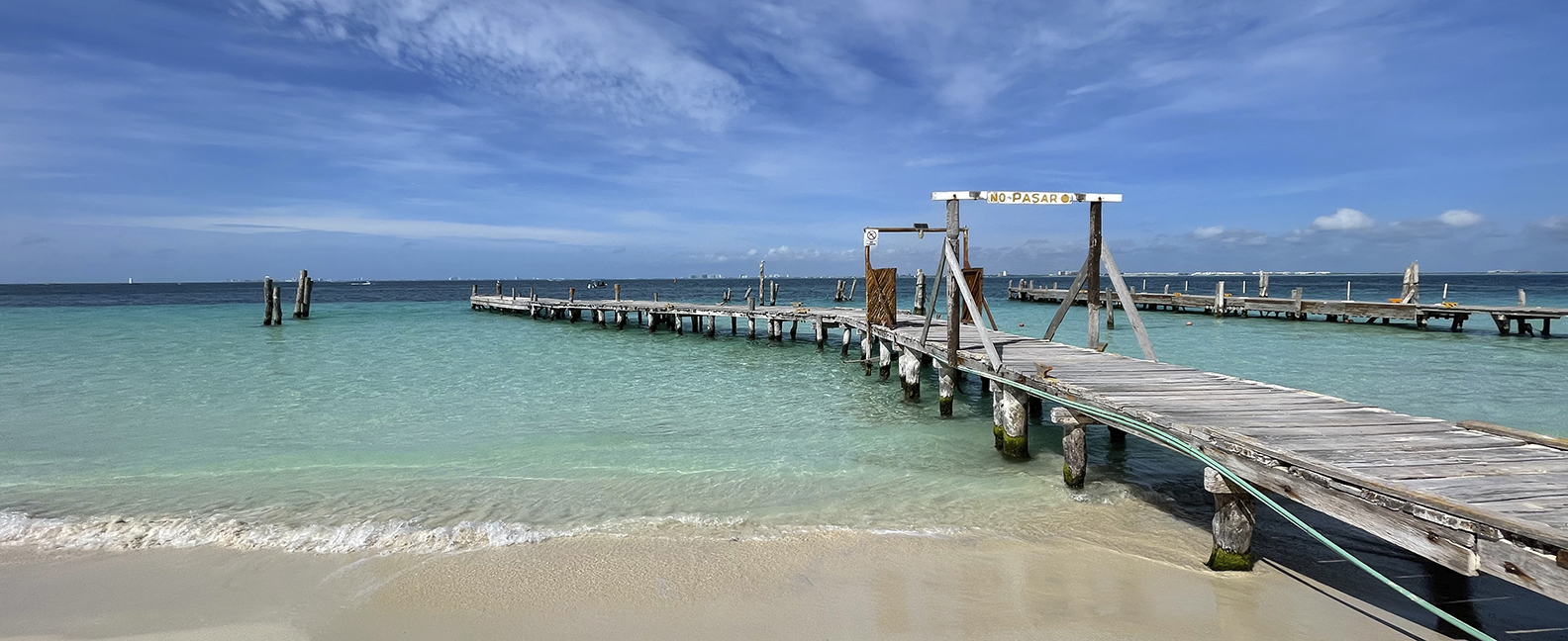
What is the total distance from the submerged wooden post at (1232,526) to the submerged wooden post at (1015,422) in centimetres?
331

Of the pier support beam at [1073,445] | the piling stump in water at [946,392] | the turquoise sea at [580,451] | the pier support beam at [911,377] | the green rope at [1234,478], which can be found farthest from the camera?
the pier support beam at [911,377]

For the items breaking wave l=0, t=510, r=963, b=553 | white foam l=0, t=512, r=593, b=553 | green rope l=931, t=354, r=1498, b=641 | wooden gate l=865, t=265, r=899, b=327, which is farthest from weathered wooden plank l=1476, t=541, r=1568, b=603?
wooden gate l=865, t=265, r=899, b=327

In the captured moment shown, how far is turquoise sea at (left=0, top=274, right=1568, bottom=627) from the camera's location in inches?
247

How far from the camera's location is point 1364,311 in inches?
1065

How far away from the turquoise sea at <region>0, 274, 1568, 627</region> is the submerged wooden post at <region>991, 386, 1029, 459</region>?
0.21 m

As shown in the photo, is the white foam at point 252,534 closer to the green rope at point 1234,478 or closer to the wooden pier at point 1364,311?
the green rope at point 1234,478

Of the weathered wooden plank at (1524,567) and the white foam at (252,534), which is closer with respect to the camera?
the weathered wooden plank at (1524,567)

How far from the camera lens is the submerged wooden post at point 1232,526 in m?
5.08

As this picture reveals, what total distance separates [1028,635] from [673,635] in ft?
6.78

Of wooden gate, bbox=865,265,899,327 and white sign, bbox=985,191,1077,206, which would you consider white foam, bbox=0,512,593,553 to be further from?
wooden gate, bbox=865,265,899,327

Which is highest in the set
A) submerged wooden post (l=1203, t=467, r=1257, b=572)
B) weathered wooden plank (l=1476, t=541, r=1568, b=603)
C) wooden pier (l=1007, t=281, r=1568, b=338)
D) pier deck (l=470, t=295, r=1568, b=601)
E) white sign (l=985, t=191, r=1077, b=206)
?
white sign (l=985, t=191, r=1077, b=206)

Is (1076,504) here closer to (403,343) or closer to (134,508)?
(134,508)

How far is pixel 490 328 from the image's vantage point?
99.3ft

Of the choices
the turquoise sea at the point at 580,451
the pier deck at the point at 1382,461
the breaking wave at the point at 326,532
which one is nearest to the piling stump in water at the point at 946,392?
the turquoise sea at the point at 580,451
